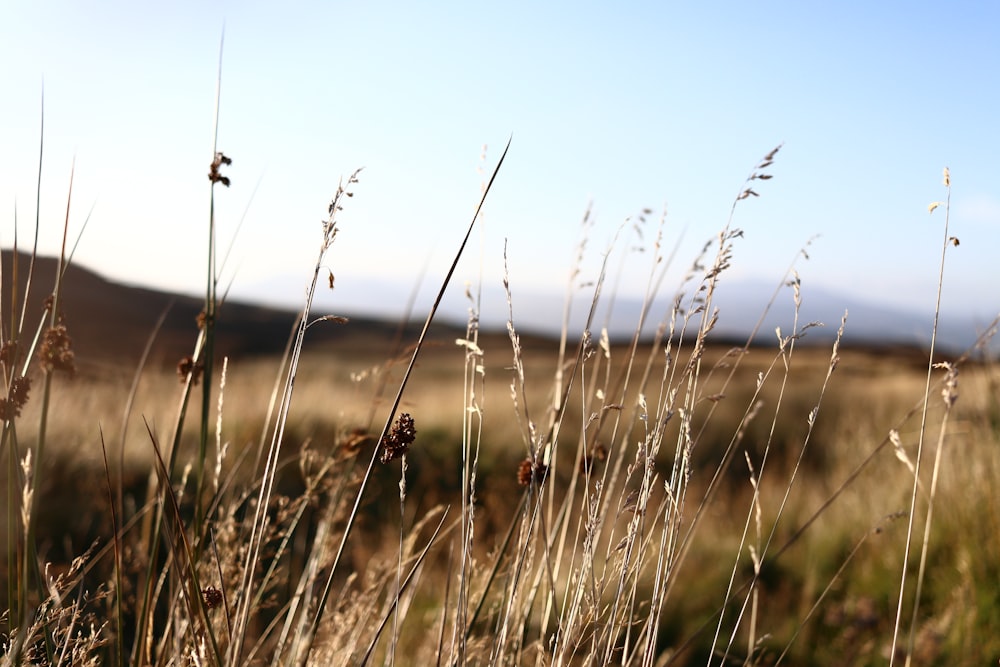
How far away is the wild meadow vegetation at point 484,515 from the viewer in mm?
1316

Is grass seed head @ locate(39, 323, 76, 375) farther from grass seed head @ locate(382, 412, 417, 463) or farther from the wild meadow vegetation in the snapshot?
grass seed head @ locate(382, 412, 417, 463)

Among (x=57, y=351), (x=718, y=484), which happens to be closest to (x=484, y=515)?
(x=718, y=484)

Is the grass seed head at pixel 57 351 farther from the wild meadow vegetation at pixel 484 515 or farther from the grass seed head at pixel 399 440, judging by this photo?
the grass seed head at pixel 399 440

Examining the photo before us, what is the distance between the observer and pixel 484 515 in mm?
6684

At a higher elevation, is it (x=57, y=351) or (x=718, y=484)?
(x=57, y=351)

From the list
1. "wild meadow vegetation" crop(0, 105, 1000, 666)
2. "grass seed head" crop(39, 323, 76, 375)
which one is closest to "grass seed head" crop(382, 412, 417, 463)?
"wild meadow vegetation" crop(0, 105, 1000, 666)

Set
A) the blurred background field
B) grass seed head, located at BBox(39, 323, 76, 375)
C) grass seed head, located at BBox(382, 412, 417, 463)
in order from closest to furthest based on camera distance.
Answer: grass seed head, located at BBox(382, 412, 417, 463) → grass seed head, located at BBox(39, 323, 76, 375) → the blurred background field

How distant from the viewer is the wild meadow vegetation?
132 centimetres

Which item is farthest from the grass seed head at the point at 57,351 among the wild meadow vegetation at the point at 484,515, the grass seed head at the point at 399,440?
the grass seed head at the point at 399,440

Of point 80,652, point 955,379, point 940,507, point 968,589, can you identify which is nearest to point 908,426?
point 940,507

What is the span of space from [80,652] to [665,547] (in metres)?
1.02

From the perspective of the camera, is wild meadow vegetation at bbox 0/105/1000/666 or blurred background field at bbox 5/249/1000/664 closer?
wild meadow vegetation at bbox 0/105/1000/666

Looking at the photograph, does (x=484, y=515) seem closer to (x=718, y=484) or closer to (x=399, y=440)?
(x=718, y=484)

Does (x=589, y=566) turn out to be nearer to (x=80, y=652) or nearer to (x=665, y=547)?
(x=665, y=547)
